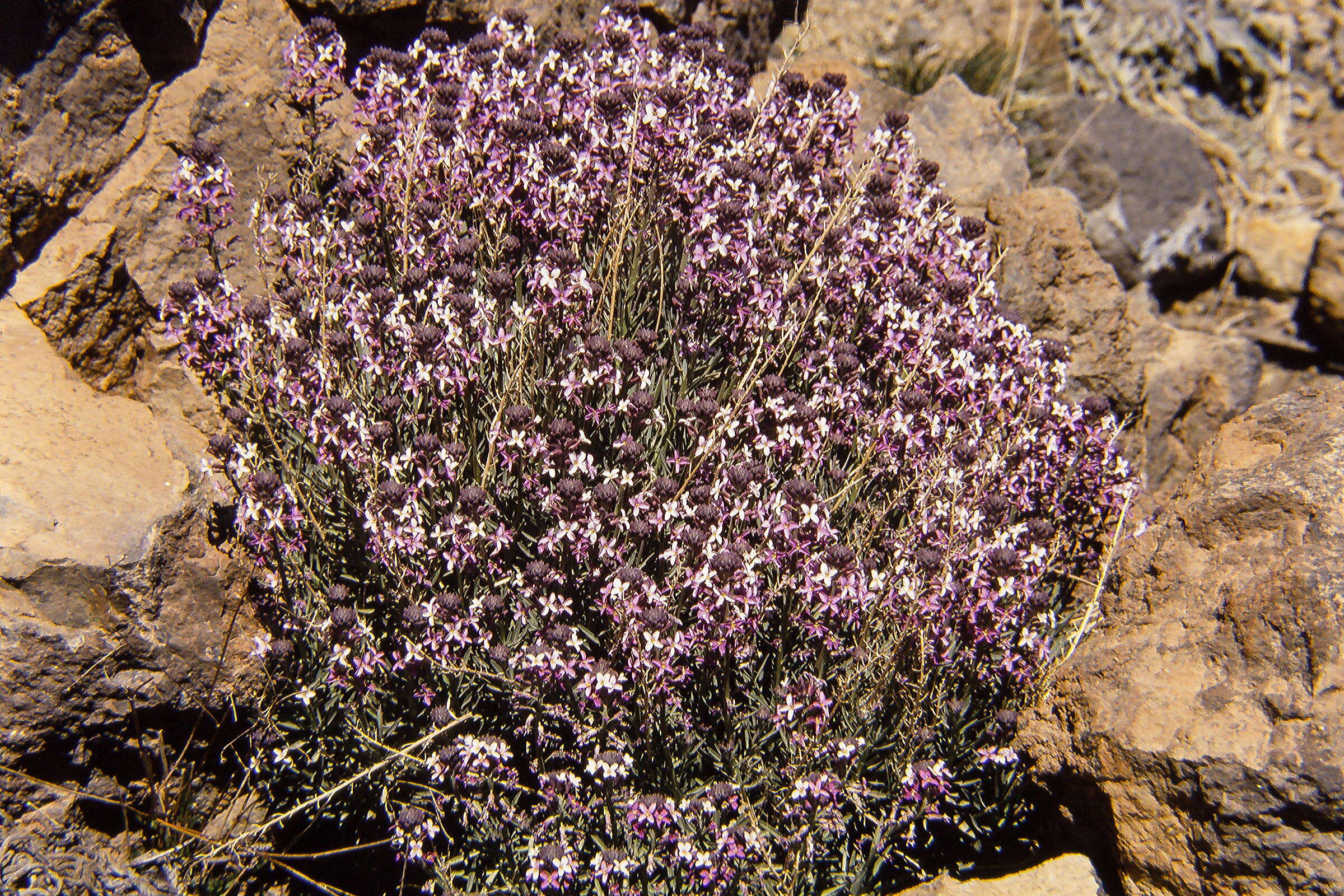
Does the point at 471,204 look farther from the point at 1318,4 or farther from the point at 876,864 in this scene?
the point at 1318,4

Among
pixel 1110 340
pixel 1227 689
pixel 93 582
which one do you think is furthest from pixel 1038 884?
pixel 93 582

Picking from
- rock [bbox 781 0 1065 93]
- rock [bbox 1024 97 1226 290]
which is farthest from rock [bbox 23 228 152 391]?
rock [bbox 1024 97 1226 290]

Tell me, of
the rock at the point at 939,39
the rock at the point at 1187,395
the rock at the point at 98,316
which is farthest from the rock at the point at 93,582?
the rock at the point at 939,39

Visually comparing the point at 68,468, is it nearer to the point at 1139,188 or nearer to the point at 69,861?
the point at 69,861

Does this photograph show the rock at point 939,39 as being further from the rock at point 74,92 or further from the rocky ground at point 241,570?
the rock at point 74,92

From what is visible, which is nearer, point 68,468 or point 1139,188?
point 68,468

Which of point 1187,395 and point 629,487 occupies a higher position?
point 1187,395

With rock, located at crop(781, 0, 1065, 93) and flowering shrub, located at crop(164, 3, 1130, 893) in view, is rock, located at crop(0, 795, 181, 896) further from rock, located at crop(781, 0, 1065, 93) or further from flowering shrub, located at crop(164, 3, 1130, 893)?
rock, located at crop(781, 0, 1065, 93)

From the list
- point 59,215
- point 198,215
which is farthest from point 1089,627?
point 59,215
